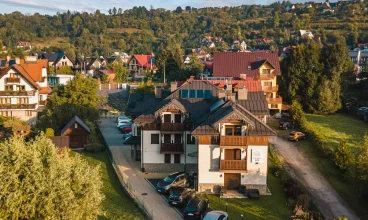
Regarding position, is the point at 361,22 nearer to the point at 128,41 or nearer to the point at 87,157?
the point at 128,41

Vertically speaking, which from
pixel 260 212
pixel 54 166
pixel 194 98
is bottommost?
pixel 260 212

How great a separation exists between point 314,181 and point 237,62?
26.5 metres

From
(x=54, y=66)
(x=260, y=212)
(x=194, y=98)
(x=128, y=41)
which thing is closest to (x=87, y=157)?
(x=194, y=98)

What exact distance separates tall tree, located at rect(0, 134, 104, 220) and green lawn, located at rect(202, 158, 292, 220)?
971 cm

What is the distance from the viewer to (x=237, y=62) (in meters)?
56.7

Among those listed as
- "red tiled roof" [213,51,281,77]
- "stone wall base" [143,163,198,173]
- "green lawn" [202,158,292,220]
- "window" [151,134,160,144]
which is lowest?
"green lawn" [202,158,292,220]

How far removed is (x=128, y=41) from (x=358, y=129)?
145764 mm

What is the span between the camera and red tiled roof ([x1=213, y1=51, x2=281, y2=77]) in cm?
5569

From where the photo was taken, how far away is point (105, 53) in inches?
6201

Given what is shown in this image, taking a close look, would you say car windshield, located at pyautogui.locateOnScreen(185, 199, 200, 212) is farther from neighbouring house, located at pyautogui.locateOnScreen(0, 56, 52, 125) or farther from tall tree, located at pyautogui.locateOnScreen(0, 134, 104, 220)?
neighbouring house, located at pyautogui.locateOnScreen(0, 56, 52, 125)

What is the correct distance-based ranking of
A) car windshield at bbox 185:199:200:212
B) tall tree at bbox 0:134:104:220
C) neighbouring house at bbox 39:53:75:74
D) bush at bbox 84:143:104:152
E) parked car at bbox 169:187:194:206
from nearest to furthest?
tall tree at bbox 0:134:104:220 → car windshield at bbox 185:199:200:212 → parked car at bbox 169:187:194:206 → bush at bbox 84:143:104:152 → neighbouring house at bbox 39:53:75:74

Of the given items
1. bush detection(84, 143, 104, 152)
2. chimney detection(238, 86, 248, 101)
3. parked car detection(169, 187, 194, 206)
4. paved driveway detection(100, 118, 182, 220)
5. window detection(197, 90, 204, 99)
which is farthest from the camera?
bush detection(84, 143, 104, 152)

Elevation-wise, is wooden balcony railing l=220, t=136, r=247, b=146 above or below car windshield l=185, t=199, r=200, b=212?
above

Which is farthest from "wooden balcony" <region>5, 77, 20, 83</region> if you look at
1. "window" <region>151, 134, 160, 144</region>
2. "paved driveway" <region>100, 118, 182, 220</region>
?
"window" <region>151, 134, 160, 144</region>
